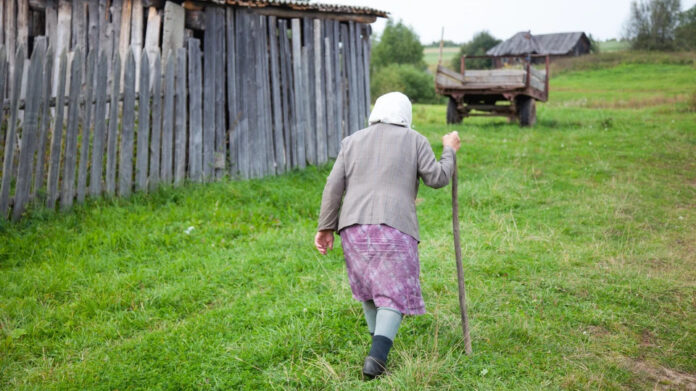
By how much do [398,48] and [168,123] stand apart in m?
47.4

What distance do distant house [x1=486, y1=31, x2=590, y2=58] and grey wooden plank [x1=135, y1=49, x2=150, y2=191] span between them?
46.9 meters

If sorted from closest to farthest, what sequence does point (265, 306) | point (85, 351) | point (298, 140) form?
point (85, 351), point (265, 306), point (298, 140)

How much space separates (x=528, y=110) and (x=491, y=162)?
17.6 ft

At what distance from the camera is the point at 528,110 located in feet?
49.0

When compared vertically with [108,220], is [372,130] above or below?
above

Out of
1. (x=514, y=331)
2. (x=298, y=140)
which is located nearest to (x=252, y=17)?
(x=298, y=140)

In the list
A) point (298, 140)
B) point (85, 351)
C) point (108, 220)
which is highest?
point (298, 140)

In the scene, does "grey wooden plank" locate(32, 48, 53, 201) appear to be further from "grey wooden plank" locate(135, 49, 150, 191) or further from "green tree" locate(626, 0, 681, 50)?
"green tree" locate(626, 0, 681, 50)

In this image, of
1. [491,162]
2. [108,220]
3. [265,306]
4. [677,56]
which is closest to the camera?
[265,306]

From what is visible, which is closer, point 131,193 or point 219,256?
point 219,256

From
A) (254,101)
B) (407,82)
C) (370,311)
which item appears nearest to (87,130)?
(254,101)

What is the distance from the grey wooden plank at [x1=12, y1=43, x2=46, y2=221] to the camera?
19.8 ft

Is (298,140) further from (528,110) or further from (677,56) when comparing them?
(677,56)

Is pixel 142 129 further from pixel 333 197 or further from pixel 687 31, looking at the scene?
pixel 687 31
